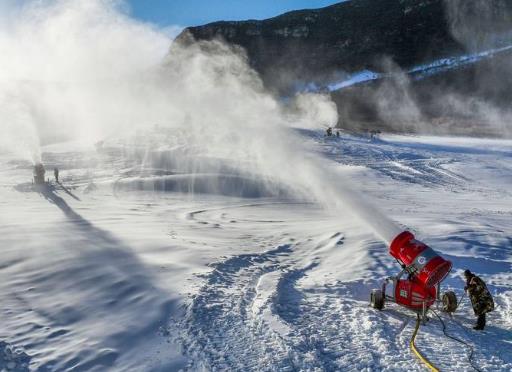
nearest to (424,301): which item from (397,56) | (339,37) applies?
(397,56)

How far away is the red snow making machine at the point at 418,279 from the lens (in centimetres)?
680

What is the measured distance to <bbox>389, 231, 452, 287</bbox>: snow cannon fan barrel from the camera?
679 centimetres

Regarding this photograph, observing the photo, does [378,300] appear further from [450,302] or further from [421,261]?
[450,302]

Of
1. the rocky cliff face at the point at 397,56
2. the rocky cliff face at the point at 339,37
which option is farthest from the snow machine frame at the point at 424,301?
the rocky cliff face at the point at 339,37

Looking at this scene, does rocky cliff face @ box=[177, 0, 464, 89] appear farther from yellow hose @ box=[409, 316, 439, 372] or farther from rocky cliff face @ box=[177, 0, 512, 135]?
yellow hose @ box=[409, 316, 439, 372]

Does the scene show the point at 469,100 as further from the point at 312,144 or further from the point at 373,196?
the point at 373,196

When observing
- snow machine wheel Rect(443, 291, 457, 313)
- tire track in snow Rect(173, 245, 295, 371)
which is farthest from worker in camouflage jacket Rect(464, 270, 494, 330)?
tire track in snow Rect(173, 245, 295, 371)

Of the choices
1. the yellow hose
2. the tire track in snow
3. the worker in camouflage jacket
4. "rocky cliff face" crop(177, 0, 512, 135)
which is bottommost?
the yellow hose

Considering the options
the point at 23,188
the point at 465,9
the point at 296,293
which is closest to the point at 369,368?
the point at 296,293

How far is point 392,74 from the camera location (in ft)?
280

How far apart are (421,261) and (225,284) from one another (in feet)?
10.7

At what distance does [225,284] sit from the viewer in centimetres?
819

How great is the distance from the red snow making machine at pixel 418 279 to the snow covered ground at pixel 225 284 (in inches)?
9.3

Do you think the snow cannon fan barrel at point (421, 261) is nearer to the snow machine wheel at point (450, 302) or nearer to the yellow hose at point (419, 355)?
the snow machine wheel at point (450, 302)
